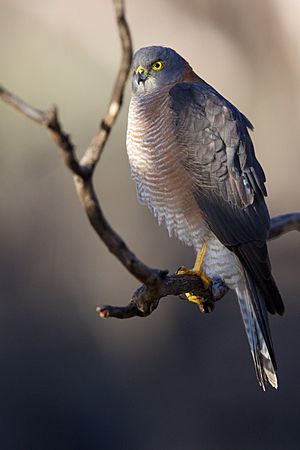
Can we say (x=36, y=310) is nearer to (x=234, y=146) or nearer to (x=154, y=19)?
(x=154, y=19)

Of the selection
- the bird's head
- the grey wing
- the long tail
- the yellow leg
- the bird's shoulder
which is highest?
the bird's head

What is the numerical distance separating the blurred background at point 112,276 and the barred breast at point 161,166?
327 centimetres

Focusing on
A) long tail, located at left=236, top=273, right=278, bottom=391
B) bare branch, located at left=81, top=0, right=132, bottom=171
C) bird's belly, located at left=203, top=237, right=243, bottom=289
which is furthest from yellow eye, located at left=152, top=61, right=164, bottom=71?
bare branch, located at left=81, top=0, right=132, bottom=171

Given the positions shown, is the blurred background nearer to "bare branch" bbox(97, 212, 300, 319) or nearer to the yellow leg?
"bare branch" bbox(97, 212, 300, 319)

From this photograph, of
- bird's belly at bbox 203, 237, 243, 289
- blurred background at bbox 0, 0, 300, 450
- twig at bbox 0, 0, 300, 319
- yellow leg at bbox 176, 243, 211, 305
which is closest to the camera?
twig at bbox 0, 0, 300, 319

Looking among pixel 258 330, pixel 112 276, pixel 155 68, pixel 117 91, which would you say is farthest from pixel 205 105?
pixel 112 276

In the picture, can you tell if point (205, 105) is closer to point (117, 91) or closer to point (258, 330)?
point (258, 330)

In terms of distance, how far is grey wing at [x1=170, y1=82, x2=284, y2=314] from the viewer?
3654 mm

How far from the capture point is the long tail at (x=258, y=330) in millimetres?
3652

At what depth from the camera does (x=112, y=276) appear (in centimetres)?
723

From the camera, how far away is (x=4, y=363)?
733 cm

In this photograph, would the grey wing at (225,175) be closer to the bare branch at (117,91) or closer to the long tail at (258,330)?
the long tail at (258,330)

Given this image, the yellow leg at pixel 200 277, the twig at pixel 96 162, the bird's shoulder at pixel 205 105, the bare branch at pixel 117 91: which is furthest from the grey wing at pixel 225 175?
the bare branch at pixel 117 91

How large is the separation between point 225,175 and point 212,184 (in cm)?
6
